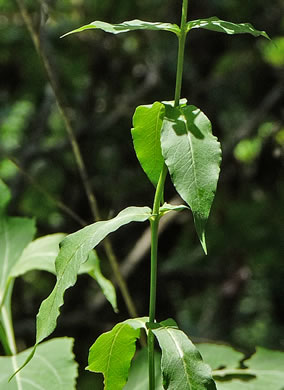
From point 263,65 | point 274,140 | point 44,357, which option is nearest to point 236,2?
point 263,65

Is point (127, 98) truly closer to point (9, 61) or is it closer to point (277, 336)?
point (9, 61)

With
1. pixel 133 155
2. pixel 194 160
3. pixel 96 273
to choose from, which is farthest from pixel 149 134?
pixel 133 155

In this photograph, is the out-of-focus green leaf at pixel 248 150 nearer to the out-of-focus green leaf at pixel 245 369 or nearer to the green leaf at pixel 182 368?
the out-of-focus green leaf at pixel 245 369

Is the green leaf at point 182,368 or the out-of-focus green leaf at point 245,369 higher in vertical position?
the green leaf at point 182,368

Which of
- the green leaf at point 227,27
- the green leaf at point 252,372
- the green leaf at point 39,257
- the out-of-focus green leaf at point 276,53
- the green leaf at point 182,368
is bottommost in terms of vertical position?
the green leaf at point 252,372

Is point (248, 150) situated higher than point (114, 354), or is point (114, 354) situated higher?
point (248, 150)

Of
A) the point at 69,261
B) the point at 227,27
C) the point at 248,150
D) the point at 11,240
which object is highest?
the point at 248,150

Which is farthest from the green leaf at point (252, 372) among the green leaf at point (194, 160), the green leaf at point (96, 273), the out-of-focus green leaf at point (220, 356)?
the green leaf at point (194, 160)

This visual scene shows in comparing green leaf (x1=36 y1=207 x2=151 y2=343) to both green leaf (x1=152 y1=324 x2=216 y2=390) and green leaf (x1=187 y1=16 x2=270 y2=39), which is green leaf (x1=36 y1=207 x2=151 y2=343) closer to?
green leaf (x1=152 y1=324 x2=216 y2=390)

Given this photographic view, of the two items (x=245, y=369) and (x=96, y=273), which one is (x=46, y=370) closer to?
(x=96, y=273)
